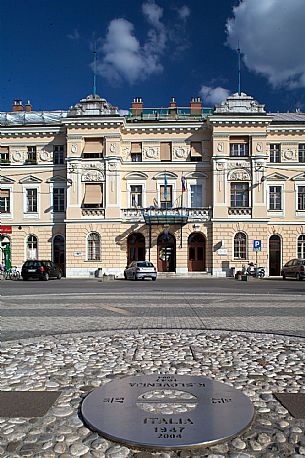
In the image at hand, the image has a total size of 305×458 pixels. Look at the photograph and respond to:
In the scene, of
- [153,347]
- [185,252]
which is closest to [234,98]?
[185,252]

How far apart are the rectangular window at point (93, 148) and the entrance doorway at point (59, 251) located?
793 centimetres

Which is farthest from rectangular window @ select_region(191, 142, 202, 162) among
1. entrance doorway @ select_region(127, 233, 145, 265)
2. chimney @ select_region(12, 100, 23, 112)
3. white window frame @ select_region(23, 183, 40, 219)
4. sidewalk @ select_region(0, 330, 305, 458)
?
sidewalk @ select_region(0, 330, 305, 458)

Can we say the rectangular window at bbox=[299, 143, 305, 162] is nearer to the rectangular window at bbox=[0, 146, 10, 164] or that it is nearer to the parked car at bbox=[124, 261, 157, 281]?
the parked car at bbox=[124, 261, 157, 281]

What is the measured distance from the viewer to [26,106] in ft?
140

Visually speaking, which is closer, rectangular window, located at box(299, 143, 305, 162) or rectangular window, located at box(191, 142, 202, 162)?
Result: rectangular window, located at box(191, 142, 202, 162)

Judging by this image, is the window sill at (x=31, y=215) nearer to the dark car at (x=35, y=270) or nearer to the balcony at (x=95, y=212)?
the balcony at (x=95, y=212)

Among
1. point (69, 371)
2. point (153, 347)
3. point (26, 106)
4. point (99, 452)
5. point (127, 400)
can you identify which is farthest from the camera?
point (26, 106)

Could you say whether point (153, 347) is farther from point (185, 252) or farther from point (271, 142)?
point (271, 142)

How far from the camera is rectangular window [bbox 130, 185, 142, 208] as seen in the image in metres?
37.0

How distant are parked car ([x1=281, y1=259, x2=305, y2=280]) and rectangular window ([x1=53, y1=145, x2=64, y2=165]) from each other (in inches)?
870

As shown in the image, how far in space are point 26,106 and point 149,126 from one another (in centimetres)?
1486

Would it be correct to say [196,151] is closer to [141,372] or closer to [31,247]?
[31,247]

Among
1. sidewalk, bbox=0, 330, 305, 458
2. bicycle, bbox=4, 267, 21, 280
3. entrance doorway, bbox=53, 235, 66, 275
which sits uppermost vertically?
entrance doorway, bbox=53, 235, 66, 275

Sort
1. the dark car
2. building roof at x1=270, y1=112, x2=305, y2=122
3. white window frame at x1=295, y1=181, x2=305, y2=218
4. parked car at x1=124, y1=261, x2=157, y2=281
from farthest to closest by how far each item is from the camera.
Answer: building roof at x1=270, y1=112, x2=305, y2=122, white window frame at x1=295, y1=181, x2=305, y2=218, the dark car, parked car at x1=124, y1=261, x2=157, y2=281
